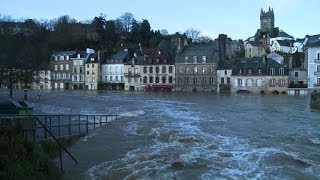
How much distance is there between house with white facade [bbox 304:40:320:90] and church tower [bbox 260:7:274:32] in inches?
2617

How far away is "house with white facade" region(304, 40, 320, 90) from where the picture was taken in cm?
7662

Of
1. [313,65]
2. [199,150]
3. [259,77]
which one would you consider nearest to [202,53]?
[259,77]

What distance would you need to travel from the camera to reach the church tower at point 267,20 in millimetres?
143188

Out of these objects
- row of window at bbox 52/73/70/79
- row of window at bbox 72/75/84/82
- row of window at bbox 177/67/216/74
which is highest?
row of window at bbox 177/67/216/74

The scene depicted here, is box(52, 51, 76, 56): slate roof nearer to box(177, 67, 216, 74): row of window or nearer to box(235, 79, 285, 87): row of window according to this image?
box(177, 67, 216, 74): row of window

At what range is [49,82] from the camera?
349 feet

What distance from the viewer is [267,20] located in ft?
475

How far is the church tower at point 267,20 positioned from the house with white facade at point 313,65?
66467 millimetres

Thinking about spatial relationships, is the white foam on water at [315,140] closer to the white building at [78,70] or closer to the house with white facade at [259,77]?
the house with white facade at [259,77]

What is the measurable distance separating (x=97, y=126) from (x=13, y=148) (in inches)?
629

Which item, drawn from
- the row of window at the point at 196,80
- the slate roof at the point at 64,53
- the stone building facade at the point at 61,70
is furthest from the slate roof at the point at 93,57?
the row of window at the point at 196,80

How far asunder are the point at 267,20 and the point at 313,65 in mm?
70044

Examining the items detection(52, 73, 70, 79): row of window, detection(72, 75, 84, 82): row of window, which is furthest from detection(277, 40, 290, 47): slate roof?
detection(52, 73, 70, 79): row of window

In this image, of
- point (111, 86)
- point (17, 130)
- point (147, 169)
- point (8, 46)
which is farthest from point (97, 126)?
point (111, 86)
